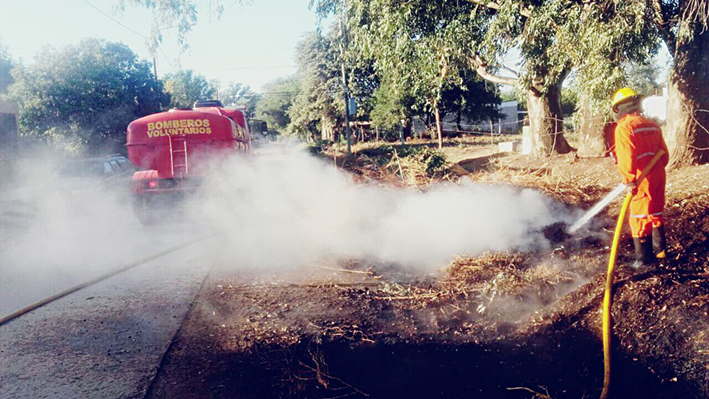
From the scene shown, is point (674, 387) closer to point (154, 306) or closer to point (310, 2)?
point (154, 306)

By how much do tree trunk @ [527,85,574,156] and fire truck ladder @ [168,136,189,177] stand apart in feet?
27.9

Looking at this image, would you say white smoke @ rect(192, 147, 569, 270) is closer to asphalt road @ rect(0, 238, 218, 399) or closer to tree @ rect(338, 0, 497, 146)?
asphalt road @ rect(0, 238, 218, 399)

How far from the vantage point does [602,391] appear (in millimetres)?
3387

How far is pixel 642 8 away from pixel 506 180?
Result: 308cm

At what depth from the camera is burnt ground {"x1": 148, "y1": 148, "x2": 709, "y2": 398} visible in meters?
3.60

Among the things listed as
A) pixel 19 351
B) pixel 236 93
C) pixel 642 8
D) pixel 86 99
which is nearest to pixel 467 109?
pixel 86 99

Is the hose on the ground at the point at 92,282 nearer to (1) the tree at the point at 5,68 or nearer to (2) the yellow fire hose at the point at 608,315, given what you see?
(2) the yellow fire hose at the point at 608,315

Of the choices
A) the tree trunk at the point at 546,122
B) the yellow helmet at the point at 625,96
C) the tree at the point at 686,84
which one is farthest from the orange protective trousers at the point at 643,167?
the tree trunk at the point at 546,122

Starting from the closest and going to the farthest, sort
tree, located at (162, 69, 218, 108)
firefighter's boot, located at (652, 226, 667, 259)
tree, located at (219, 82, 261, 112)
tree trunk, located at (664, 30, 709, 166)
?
firefighter's boot, located at (652, 226, 667, 259), tree trunk, located at (664, 30, 709, 166), tree, located at (162, 69, 218, 108), tree, located at (219, 82, 261, 112)

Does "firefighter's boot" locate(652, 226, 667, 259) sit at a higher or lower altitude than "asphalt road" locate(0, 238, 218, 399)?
higher

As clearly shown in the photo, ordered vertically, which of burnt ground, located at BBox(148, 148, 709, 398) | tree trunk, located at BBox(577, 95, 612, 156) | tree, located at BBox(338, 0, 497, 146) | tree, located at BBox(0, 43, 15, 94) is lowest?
burnt ground, located at BBox(148, 148, 709, 398)

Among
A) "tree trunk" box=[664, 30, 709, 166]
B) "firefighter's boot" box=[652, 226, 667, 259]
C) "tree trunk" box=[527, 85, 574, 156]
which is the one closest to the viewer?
"firefighter's boot" box=[652, 226, 667, 259]

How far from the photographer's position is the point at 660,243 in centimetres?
492

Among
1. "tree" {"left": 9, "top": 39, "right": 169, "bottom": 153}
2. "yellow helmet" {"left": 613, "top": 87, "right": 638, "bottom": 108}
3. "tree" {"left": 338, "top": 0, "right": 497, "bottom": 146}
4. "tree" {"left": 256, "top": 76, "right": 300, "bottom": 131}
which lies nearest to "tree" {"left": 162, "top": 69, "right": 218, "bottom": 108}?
"tree" {"left": 256, "top": 76, "right": 300, "bottom": 131}
